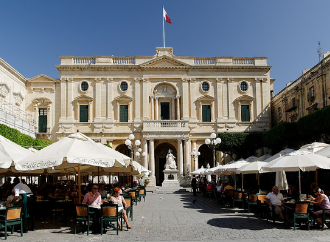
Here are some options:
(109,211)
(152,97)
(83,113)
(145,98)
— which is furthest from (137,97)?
(109,211)

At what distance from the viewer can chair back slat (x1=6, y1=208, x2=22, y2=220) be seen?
9.80 m

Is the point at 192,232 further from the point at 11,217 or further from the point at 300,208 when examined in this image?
the point at 11,217

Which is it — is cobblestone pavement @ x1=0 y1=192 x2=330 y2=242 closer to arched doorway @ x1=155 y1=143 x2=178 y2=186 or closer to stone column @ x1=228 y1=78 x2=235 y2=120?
arched doorway @ x1=155 y1=143 x2=178 y2=186

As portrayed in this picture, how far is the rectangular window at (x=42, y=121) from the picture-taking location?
4181 centimetres

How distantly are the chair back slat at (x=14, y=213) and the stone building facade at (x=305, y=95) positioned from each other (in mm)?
27236

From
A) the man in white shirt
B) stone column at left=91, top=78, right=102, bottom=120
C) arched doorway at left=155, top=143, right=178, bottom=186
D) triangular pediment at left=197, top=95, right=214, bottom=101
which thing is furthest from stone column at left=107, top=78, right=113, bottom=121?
the man in white shirt

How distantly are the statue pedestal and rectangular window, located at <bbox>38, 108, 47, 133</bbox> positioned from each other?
16.3m

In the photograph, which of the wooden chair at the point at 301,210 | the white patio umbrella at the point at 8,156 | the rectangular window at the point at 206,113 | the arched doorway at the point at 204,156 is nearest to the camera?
the white patio umbrella at the point at 8,156

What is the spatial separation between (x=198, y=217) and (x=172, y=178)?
20431 millimetres

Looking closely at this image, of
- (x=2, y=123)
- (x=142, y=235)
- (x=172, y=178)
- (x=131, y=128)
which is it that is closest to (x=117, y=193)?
(x=142, y=235)

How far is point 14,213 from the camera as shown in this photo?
995cm

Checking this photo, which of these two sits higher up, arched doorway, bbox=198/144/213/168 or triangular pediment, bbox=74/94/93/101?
triangular pediment, bbox=74/94/93/101

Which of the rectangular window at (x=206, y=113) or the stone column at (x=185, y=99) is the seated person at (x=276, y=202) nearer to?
the stone column at (x=185, y=99)

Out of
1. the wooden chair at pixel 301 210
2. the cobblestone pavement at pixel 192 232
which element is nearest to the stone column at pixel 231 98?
the cobblestone pavement at pixel 192 232
